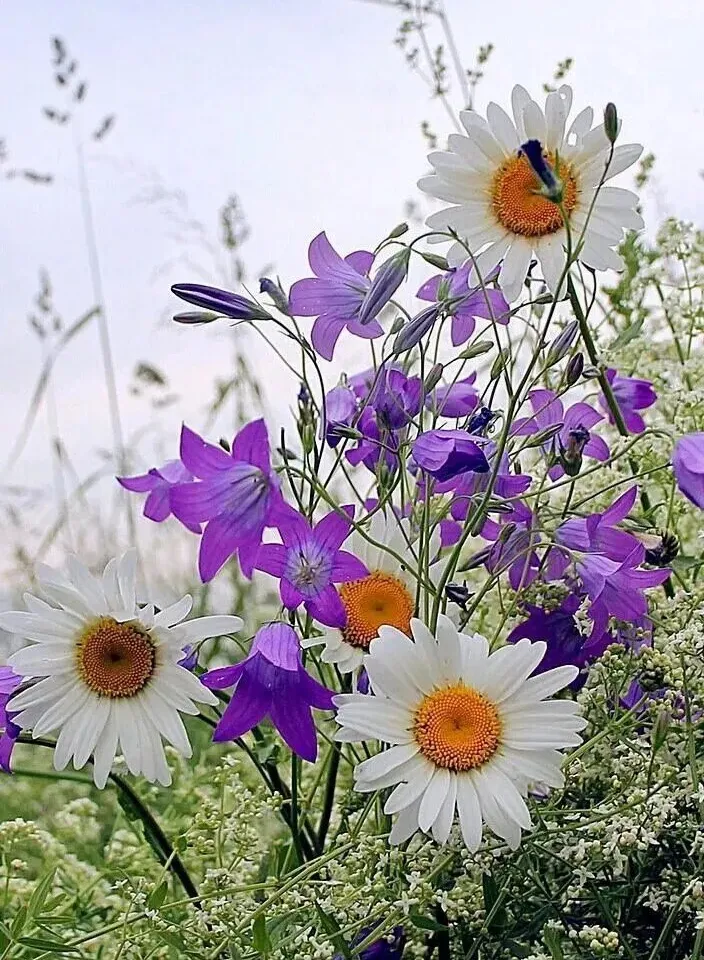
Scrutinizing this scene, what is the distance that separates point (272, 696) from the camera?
43 cm

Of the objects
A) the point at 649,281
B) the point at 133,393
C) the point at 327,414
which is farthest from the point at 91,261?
the point at 327,414

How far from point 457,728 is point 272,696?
7 centimetres

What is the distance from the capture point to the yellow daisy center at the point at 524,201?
43cm

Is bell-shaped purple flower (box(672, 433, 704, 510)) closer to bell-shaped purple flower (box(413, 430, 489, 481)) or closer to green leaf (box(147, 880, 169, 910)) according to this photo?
bell-shaped purple flower (box(413, 430, 489, 481))

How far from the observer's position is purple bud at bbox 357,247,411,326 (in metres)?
0.44

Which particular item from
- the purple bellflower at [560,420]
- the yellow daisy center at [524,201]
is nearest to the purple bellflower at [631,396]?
the purple bellflower at [560,420]

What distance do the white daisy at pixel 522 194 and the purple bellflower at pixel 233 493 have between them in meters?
0.10

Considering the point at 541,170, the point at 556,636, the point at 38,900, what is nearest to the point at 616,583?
the point at 556,636

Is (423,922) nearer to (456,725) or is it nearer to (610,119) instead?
(456,725)

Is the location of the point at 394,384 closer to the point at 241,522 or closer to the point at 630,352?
the point at 241,522

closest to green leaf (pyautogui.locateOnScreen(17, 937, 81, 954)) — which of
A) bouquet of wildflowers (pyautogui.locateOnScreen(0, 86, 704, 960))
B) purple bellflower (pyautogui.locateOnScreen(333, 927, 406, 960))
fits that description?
bouquet of wildflowers (pyautogui.locateOnScreen(0, 86, 704, 960))

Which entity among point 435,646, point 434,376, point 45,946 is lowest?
point 45,946

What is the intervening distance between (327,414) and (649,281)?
0.85 feet

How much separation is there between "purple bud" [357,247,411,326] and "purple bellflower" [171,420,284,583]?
58mm
